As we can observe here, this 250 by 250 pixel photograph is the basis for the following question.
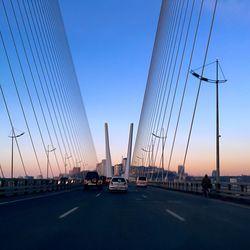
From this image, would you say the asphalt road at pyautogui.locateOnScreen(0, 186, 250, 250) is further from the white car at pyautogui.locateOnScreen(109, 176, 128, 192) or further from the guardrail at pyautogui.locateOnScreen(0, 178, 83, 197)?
the white car at pyautogui.locateOnScreen(109, 176, 128, 192)

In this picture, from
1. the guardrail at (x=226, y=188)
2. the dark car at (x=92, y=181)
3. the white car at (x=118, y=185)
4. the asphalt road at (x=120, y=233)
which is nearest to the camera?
the asphalt road at (x=120, y=233)

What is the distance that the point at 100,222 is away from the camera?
36.2 feet

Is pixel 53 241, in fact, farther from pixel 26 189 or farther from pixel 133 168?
pixel 133 168

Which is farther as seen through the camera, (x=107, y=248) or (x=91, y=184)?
(x=91, y=184)

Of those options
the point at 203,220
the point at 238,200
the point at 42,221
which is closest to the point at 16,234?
the point at 42,221

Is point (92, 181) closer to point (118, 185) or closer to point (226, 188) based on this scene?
point (118, 185)

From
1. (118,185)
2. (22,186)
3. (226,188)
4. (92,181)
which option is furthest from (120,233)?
(92,181)

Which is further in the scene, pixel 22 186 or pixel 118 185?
pixel 118 185

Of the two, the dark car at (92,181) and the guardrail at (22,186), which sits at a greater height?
the dark car at (92,181)

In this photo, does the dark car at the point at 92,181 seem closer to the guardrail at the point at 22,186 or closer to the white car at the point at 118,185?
the guardrail at the point at 22,186

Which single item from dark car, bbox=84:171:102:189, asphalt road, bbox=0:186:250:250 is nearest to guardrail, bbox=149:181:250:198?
dark car, bbox=84:171:102:189

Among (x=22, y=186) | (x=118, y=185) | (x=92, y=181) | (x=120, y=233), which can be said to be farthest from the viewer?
(x=92, y=181)

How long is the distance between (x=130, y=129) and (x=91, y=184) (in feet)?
183

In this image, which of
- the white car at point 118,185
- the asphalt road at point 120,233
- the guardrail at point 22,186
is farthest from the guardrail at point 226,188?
the guardrail at point 22,186
